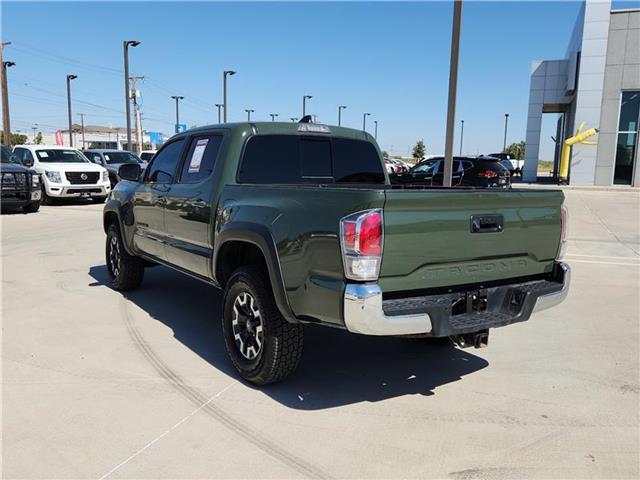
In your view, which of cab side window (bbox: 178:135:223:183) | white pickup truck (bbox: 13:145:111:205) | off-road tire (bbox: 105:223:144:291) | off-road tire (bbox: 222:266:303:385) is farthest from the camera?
white pickup truck (bbox: 13:145:111:205)

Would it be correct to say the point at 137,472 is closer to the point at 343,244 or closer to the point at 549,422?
the point at 343,244

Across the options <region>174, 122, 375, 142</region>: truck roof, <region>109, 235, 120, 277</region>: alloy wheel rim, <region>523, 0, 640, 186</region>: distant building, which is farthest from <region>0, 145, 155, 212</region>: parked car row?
<region>523, 0, 640, 186</region>: distant building

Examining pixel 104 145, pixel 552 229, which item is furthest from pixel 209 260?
pixel 104 145

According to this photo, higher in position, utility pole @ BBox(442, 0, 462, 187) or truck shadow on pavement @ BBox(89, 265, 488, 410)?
utility pole @ BBox(442, 0, 462, 187)

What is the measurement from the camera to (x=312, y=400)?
12.2 ft

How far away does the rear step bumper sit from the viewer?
3004 millimetres

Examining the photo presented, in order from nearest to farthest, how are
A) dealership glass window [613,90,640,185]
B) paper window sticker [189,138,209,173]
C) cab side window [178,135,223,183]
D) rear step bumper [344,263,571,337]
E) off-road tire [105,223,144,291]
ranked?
rear step bumper [344,263,571,337] → cab side window [178,135,223,183] → paper window sticker [189,138,209,173] → off-road tire [105,223,144,291] → dealership glass window [613,90,640,185]

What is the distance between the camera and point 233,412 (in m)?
3.52

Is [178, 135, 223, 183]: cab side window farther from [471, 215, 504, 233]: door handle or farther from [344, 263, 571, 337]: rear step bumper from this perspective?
[471, 215, 504, 233]: door handle

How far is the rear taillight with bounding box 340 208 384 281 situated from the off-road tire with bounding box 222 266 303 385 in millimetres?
853

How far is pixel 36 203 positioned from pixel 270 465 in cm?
1484

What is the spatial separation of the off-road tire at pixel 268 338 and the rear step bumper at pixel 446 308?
728 millimetres

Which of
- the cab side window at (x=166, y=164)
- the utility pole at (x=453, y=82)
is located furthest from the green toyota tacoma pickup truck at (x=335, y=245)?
the utility pole at (x=453, y=82)

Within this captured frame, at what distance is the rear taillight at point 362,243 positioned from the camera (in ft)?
9.75
